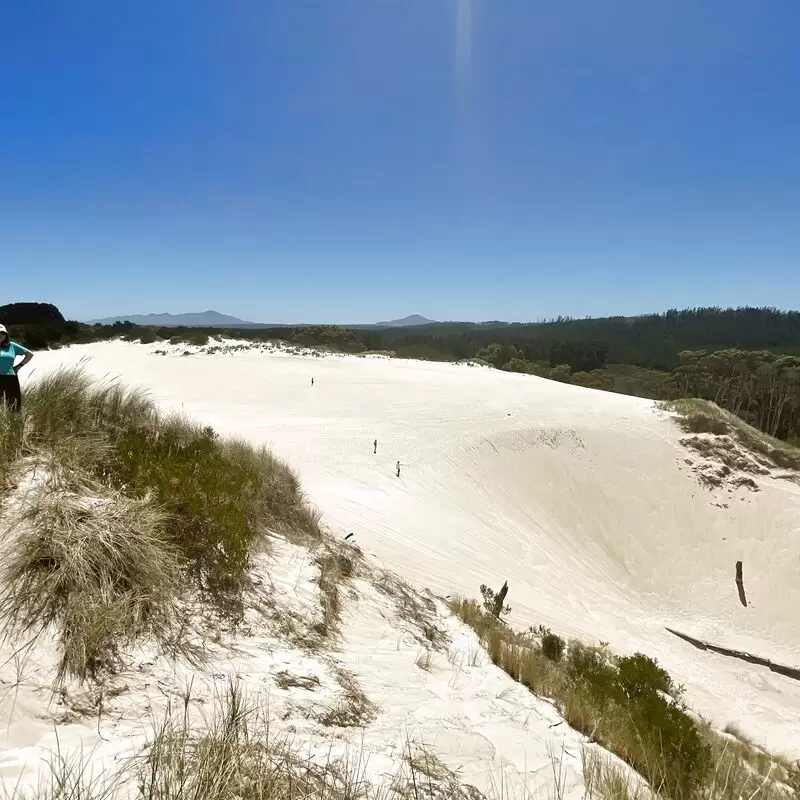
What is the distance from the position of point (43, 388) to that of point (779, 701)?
40.4 ft

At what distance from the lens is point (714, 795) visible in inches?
96.9

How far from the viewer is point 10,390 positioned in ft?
16.5

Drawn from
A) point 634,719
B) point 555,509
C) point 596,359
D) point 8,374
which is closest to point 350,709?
point 634,719

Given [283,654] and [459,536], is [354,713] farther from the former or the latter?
[459,536]

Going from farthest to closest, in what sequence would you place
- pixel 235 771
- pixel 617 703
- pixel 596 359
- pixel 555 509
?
1. pixel 596 359
2. pixel 555 509
3. pixel 617 703
4. pixel 235 771

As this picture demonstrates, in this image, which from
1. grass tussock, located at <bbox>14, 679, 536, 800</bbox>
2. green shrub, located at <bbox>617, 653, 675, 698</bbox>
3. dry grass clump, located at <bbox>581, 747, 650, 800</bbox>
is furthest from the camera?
green shrub, located at <bbox>617, 653, 675, 698</bbox>

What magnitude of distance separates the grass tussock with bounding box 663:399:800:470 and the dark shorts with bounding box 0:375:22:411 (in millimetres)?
20036

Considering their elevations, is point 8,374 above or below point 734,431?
above

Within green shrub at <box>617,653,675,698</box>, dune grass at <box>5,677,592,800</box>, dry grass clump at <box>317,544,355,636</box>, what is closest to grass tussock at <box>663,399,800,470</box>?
green shrub at <box>617,653,675,698</box>

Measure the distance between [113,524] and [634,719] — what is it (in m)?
4.19

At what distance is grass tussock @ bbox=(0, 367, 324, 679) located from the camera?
2.57m

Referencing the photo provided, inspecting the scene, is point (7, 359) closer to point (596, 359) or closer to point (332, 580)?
point (332, 580)

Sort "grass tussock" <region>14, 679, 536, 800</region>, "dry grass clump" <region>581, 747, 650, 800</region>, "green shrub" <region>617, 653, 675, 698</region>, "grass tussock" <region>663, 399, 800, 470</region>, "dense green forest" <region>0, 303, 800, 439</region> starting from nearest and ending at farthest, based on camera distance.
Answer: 1. "grass tussock" <region>14, 679, 536, 800</region>
2. "dry grass clump" <region>581, 747, 650, 800</region>
3. "green shrub" <region>617, 653, 675, 698</region>
4. "grass tussock" <region>663, 399, 800, 470</region>
5. "dense green forest" <region>0, 303, 800, 439</region>

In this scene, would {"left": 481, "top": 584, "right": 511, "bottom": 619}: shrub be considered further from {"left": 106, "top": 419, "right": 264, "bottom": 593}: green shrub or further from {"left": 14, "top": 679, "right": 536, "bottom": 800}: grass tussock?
{"left": 14, "top": 679, "right": 536, "bottom": 800}: grass tussock
